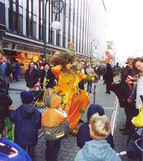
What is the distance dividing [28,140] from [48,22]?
928 inches

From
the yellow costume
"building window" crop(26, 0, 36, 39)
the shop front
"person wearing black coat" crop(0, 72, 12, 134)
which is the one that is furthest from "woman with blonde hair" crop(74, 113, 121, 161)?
"building window" crop(26, 0, 36, 39)

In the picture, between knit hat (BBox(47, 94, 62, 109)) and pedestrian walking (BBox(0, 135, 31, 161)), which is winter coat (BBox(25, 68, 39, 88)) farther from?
pedestrian walking (BBox(0, 135, 31, 161))

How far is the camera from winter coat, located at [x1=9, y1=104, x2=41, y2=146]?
3148 millimetres

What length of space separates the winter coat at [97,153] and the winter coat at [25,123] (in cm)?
127

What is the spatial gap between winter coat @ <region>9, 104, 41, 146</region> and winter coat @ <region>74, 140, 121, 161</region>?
4.15ft

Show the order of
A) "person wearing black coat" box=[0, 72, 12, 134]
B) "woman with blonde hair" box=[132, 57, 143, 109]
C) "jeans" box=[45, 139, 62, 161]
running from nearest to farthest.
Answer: "person wearing black coat" box=[0, 72, 12, 134], "jeans" box=[45, 139, 62, 161], "woman with blonde hair" box=[132, 57, 143, 109]

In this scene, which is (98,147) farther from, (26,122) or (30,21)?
(30,21)

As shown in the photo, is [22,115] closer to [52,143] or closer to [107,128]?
[52,143]

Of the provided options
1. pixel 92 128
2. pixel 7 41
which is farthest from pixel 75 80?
pixel 7 41

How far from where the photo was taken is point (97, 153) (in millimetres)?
2092

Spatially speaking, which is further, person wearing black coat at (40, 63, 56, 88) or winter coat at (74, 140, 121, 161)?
person wearing black coat at (40, 63, 56, 88)

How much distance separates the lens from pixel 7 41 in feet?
55.5

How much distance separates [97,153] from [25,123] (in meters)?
1.51

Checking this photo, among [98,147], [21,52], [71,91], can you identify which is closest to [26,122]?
[98,147]
